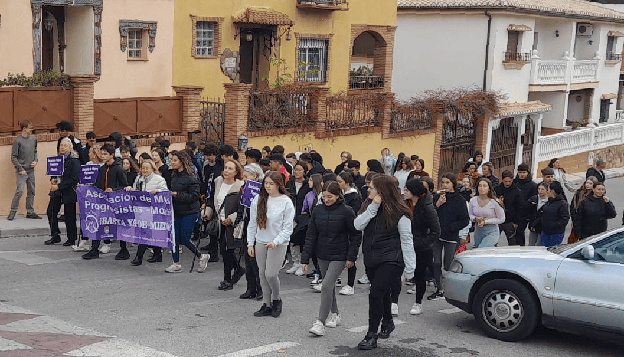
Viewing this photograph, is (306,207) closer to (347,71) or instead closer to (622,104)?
(347,71)

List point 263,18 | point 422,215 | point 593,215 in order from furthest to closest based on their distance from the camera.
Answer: point 263,18, point 593,215, point 422,215

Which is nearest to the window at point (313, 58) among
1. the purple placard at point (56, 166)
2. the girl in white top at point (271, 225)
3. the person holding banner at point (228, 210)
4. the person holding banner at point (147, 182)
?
the purple placard at point (56, 166)

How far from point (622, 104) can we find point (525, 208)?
34.7 m

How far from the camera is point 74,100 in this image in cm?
1780

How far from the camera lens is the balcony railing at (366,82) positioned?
28.7m

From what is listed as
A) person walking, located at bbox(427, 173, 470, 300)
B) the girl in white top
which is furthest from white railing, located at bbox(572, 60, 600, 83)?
the girl in white top

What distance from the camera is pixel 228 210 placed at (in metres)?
11.7

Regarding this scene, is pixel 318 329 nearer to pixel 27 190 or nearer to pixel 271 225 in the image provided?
pixel 271 225

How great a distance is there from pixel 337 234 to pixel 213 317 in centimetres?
185

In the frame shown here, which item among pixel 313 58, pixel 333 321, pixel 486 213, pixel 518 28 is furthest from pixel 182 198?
pixel 518 28

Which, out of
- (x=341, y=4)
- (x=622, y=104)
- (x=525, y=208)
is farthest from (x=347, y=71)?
(x=622, y=104)

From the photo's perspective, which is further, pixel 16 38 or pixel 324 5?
pixel 324 5

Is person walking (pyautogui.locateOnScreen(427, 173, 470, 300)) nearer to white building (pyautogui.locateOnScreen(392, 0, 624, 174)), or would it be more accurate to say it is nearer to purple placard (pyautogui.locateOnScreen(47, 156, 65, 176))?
purple placard (pyautogui.locateOnScreen(47, 156, 65, 176))

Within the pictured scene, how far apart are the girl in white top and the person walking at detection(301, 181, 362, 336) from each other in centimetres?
47
